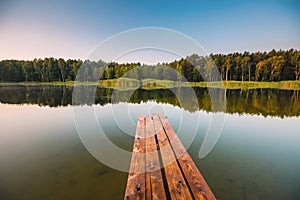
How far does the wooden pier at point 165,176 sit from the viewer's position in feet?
5.25

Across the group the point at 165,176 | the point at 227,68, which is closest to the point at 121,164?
the point at 165,176

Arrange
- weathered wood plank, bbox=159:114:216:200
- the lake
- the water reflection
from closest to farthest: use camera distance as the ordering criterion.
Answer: weathered wood plank, bbox=159:114:216:200 < the lake < the water reflection

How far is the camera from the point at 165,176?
229cm

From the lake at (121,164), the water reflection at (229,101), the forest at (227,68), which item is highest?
the forest at (227,68)

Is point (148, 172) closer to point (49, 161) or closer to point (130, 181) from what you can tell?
point (130, 181)

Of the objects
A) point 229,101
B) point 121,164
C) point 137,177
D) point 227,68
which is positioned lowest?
point 121,164

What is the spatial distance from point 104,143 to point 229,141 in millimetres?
3092

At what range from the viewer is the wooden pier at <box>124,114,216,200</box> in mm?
1601

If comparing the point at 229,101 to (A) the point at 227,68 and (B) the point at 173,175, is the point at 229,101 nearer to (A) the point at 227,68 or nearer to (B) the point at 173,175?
(B) the point at 173,175

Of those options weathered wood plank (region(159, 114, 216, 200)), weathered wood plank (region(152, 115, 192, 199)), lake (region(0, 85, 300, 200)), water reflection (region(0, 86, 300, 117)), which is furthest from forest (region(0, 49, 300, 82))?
weathered wood plank (region(159, 114, 216, 200))

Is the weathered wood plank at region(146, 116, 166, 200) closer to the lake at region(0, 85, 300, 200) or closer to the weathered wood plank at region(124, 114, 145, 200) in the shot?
the weathered wood plank at region(124, 114, 145, 200)

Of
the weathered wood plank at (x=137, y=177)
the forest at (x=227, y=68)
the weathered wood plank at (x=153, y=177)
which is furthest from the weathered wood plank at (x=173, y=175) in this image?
the forest at (x=227, y=68)

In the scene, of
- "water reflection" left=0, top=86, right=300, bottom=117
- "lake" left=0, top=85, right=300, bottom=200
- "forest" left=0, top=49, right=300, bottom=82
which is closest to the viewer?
"lake" left=0, top=85, right=300, bottom=200

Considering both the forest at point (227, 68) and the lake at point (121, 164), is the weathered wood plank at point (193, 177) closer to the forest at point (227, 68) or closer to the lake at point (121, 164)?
the lake at point (121, 164)
